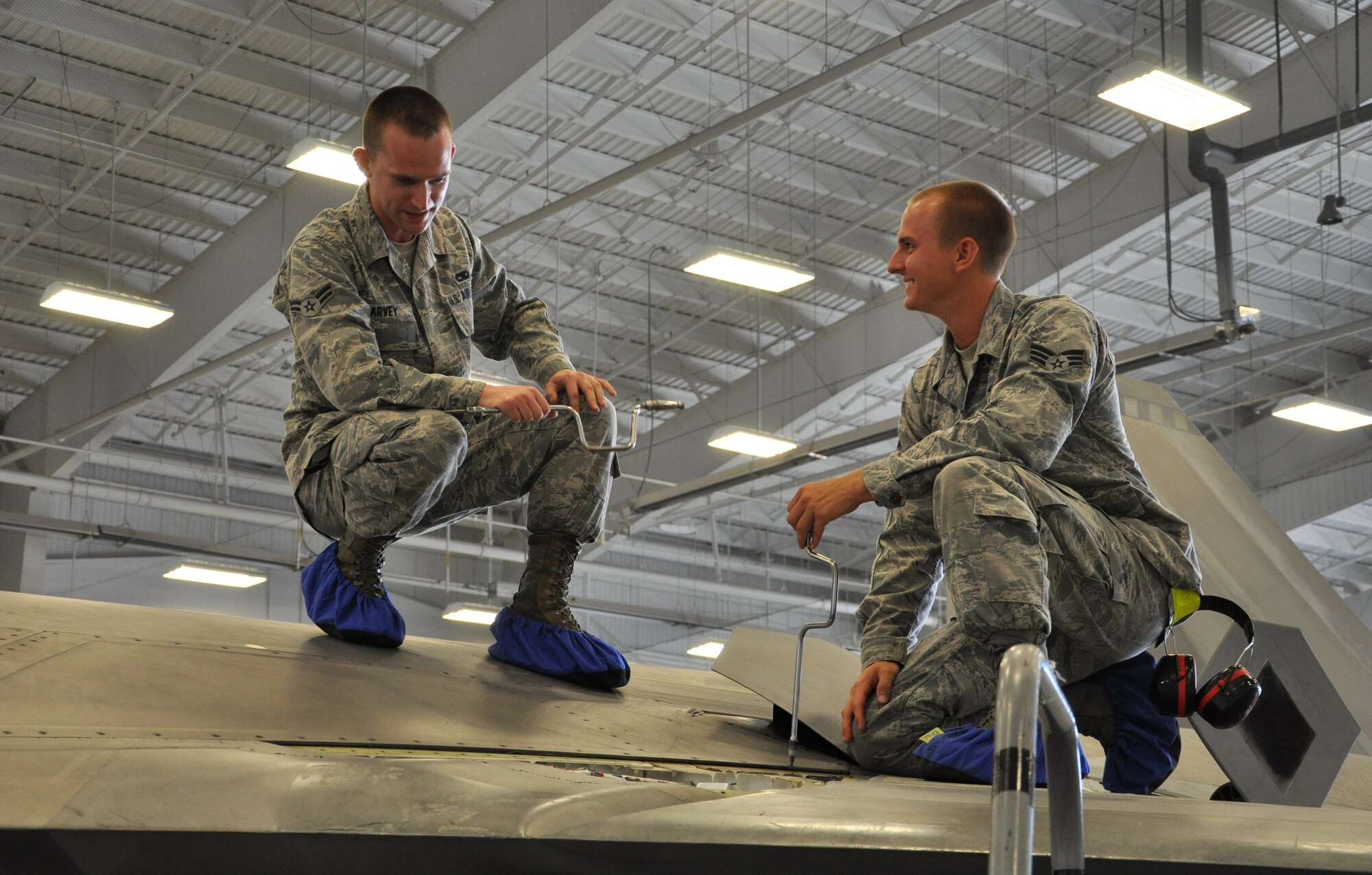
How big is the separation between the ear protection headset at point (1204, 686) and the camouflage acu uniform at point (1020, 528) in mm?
77

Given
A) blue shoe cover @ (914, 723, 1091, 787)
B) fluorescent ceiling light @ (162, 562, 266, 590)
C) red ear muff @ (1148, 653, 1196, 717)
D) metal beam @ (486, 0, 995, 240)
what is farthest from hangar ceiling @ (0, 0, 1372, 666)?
blue shoe cover @ (914, 723, 1091, 787)

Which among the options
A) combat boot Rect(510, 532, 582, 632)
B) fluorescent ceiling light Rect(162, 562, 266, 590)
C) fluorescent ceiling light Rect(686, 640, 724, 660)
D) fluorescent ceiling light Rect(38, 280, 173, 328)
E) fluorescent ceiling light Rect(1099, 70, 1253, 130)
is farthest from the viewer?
fluorescent ceiling light Rect(686, 640, 724, 660)

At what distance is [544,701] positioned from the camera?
388 centimetres

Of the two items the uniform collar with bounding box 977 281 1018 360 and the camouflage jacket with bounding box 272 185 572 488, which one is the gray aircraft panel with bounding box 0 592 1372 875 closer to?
the camouflage jacket with bounding box 272 185 572 488

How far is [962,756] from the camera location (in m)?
3.39

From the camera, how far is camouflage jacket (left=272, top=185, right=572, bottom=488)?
3.96 metres

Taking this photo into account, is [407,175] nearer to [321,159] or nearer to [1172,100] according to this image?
[321,159]

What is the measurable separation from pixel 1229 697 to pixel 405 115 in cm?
269

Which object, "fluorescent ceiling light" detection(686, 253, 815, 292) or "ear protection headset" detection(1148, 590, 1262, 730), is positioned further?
"fluorescent ceiling light" detection(686, 253, 815, 292)

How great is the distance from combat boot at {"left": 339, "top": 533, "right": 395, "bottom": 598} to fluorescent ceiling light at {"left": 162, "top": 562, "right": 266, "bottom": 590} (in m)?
19.0

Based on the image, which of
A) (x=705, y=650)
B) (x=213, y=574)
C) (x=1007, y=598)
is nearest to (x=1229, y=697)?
(x=1007, y=598)

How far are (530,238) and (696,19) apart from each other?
5.29 meters

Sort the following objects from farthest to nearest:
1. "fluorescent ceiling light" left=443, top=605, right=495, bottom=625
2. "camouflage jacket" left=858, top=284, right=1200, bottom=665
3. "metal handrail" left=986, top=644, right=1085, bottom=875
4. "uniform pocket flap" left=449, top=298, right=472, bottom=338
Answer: "fluorescent ceiling light" left=443, top=605, right=495, bottom=625 → "uniform pocket flap" left=449, top=298, right=472, bottom=338 → "camouflage jacket" left=858, top=284, right=1200, bottom=665 → "metal handrail" left=986, top=644, right=1085, bottom=875

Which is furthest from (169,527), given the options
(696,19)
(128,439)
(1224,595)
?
(1224,595)
